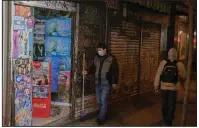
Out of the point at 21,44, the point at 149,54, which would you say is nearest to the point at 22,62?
the point at 21,44

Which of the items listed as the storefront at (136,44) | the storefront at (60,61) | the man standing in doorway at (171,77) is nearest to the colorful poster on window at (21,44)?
the storefront at (60,61)

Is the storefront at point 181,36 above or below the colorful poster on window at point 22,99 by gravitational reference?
above

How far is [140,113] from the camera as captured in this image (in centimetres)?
851

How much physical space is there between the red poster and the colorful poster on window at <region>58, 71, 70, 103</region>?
0.34 meters

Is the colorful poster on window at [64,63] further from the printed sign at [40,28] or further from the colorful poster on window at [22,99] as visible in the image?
the colorful poster on window at [22,99]

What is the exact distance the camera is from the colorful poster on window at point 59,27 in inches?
291

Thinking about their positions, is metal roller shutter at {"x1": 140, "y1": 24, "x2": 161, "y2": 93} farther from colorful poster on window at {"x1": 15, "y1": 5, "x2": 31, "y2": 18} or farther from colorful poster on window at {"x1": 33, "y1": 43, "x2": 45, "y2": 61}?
colorful poster on window at {"x1": 15, "y1": 5, "x2": 31, "y2": 18}

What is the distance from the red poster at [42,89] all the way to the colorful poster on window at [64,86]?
0.34 meters

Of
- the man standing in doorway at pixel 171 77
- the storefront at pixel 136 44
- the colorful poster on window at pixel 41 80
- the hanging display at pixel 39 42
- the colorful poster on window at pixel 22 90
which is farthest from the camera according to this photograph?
the storefront at pixel 136 44

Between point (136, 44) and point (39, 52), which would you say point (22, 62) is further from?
point (136, 44)

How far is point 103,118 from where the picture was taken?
7.36m

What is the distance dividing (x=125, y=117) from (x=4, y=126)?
10.3 ft

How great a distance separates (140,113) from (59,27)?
294cm

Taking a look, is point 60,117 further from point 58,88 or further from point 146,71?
point 146,71
